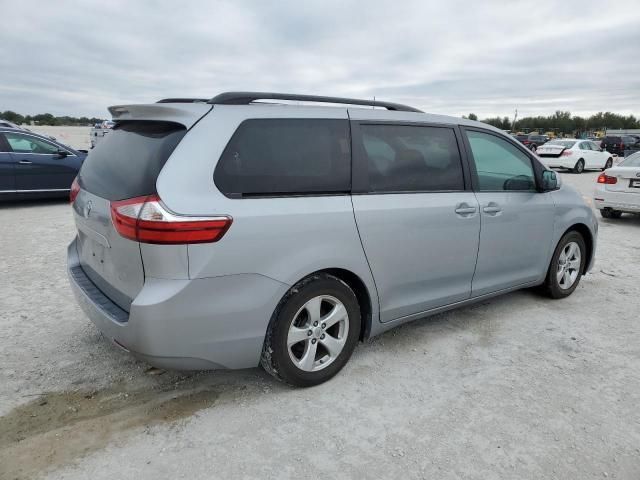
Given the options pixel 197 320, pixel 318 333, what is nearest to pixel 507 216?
pixel 318 333

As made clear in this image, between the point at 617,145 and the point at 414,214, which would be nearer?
the point at 414,214

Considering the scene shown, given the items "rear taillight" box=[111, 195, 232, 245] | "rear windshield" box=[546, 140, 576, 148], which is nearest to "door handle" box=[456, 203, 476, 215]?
"rear taillight" box=[111, 195, 232, 245]

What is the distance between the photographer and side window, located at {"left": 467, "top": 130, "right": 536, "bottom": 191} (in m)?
3.91

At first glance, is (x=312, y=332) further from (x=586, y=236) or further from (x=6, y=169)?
(x=6, y=169)

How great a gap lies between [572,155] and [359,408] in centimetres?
2088

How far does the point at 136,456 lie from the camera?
2.44m

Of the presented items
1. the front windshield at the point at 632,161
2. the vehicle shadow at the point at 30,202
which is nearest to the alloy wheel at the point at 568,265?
the front windshield at the point at 632,161

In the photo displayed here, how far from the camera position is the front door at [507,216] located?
3.87 metres

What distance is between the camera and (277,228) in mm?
2699

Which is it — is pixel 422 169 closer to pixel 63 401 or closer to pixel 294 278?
pixel 294 278

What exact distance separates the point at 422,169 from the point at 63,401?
2710 mm

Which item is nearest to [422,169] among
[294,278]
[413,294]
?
[413,294]

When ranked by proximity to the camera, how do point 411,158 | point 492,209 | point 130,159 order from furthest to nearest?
1. point 492,209
2. point 411,158
3. point 130,159

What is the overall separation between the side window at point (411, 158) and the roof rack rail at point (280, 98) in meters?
0.25
